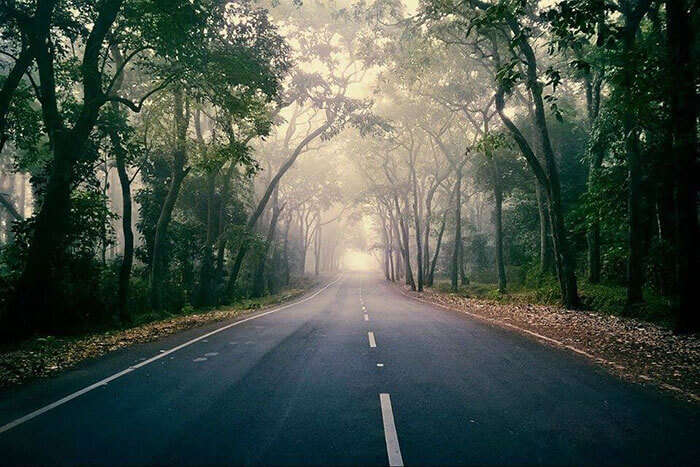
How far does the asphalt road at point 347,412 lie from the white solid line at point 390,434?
1 centimetres

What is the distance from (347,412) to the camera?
5.39m

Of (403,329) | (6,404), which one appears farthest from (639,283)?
(6,404)

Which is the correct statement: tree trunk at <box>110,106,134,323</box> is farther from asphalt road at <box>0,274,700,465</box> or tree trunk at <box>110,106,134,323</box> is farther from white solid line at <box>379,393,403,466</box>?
white solid line at <box>379,393,403,466</box>

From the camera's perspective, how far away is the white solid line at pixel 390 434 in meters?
4.07

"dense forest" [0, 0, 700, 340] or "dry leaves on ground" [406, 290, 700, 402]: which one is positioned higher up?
"dense forest" [0, 0, 700, 340]

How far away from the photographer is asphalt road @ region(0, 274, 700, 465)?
423 centimetres

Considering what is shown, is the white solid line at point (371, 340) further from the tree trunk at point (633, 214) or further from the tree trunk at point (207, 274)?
the tree trunk at point (207, 274)

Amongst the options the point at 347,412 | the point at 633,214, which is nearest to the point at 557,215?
the point at 633,214

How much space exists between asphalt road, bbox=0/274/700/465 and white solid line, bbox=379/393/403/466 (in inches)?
0.5

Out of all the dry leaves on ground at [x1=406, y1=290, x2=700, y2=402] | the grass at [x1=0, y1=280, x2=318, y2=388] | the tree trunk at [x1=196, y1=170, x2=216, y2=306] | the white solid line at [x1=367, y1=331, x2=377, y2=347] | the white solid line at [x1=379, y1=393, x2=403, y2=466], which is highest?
the tree trunk at [x1=196, y1=170, x2=216, y2=306]

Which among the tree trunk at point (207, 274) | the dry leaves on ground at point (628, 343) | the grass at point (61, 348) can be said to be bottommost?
the dry leaves on ground at point (628, 343)

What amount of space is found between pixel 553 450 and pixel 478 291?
23.8 metres

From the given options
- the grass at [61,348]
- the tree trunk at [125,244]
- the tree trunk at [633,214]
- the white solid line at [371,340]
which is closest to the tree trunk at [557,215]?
the tree trunk at [633,214]

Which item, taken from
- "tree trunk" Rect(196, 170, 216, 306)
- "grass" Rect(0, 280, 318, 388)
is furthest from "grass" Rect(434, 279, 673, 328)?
"tree trunk" Rect(196, 170, 216, 306)
